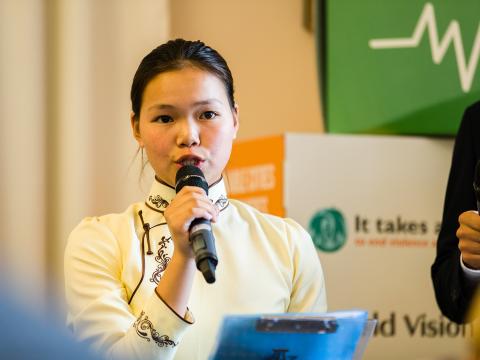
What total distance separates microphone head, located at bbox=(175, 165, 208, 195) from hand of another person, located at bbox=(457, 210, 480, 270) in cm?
40

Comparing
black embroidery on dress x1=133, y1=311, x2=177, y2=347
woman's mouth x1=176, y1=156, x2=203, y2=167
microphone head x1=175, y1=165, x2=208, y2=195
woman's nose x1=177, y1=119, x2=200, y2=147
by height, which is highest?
woman's nose x1=177, y1=119, x2=200, y2=147

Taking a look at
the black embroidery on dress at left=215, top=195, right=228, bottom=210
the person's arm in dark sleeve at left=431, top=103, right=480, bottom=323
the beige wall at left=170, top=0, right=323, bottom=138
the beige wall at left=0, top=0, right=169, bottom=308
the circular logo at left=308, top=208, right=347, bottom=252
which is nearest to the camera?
the black embroidery on dress at left=215, top=195, right=228, bottom=210

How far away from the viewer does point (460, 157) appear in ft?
4.83

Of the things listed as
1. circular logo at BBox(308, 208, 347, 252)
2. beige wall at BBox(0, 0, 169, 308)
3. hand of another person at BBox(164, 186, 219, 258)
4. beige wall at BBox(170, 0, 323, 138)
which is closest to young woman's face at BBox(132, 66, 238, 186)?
hand of another person at BBox(164, 186, 219, 258)

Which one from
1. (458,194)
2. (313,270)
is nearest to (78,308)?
(313,270)

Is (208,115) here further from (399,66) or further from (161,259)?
(399,66)

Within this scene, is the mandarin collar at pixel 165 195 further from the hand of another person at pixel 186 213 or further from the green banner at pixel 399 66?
the green banner at pixel 399 66

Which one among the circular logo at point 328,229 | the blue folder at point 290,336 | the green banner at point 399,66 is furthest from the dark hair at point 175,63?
the green banner at point 399,66

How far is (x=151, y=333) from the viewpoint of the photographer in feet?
3.33

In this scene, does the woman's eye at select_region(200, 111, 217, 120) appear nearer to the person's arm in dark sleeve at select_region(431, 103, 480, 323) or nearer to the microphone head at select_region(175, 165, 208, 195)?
the microphone head at select_region(175, 165, 208, 195)

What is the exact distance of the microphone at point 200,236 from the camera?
0.90m

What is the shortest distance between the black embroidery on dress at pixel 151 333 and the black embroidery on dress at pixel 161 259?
12 cm

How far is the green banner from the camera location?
7.67 ft

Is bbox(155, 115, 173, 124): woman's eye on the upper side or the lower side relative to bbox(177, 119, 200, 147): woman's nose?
upper
